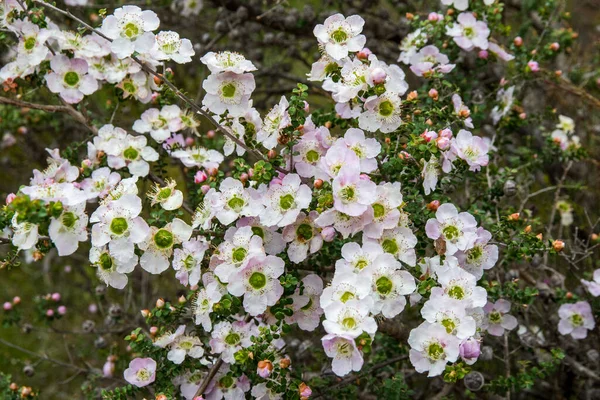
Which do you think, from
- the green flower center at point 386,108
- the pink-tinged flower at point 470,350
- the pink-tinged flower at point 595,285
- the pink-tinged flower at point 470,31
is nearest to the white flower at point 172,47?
the green flower center at point 386,108

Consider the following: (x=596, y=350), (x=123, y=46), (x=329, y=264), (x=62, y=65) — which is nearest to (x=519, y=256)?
(x=329, y=264)

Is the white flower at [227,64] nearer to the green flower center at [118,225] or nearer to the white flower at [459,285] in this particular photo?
the green flower center at [118,225]

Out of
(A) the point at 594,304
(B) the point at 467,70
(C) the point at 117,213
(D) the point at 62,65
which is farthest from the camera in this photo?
(B) the point at 467,70

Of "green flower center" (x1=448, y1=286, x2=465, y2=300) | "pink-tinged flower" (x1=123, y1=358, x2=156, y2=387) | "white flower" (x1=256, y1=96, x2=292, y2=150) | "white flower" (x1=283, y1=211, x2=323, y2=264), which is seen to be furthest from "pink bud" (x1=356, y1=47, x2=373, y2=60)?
"pink-tinged flower" (x1=123, y1=358, x2=156, y2=387)

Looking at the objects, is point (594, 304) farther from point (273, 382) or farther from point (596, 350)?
point (273, 382)

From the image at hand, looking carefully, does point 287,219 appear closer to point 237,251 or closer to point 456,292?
point 237,251

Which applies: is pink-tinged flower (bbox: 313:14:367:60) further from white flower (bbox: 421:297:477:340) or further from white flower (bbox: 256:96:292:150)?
white flower (bbox: 421:297:477:340)
